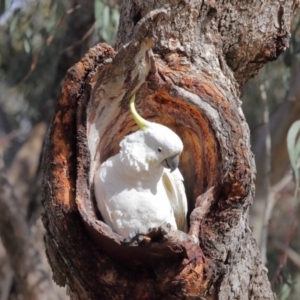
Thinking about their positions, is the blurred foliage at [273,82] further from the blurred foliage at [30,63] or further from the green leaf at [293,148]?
the blurred foliage at [30,63]

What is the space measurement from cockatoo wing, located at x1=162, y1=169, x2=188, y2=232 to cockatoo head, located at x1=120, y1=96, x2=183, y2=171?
11cm

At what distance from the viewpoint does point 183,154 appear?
190 centimetres

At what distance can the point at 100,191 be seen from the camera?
1.69 metres

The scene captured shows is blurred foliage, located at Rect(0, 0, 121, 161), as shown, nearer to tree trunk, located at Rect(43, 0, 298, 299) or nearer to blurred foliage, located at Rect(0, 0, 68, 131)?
blurred foliage, located at Rect(0, 0, 68, 131)

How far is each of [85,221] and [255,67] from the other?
2.72 ft

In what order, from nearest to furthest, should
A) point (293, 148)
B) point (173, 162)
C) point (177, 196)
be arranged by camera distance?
point (173, 162), point (177, 196), point (293, 148)

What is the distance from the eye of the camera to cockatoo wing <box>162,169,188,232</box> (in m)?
1.83

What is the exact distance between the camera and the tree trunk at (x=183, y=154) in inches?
58.5

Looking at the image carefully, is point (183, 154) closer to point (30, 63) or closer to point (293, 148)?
point (293, 148)

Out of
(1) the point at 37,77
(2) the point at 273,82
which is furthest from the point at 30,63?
(2) the point at 273,82

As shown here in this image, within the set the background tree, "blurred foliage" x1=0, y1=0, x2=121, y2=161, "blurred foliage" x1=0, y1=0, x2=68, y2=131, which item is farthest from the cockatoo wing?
"blurred foliage" x1=0, y1=0, x2=68, y2=131

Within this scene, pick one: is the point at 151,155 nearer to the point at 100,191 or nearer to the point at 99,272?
the point at 100,191

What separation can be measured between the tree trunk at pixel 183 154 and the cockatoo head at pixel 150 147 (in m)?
0.08

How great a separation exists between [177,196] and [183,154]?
Answer: 0.14m
